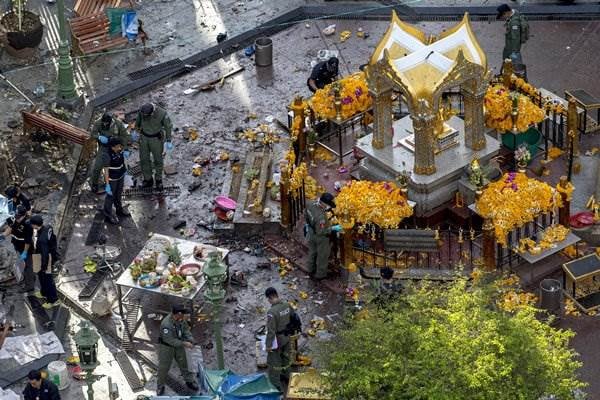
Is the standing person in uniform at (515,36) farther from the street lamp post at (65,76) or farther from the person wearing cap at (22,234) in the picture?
the person wearing cap at (22,234)

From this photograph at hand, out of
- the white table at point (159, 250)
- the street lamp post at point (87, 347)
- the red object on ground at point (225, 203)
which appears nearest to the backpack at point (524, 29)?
the red object on ground at point (225, 203)

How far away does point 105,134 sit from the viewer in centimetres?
2869

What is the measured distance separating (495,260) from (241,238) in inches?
194

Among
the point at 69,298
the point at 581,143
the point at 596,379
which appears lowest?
the point at 596,379

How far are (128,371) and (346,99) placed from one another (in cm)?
780

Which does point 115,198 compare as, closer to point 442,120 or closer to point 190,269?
point 190,269

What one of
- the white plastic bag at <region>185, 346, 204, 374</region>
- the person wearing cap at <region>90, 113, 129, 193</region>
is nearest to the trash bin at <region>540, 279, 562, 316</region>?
the white plastic bag at <region>185, 346, 204, 374</region>

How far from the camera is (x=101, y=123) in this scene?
1130 inches

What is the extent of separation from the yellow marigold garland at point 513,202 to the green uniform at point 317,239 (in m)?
2.81

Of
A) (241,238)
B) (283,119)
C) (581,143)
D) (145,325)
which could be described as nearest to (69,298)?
(145,325)

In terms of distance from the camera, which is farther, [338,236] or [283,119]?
[283,119]

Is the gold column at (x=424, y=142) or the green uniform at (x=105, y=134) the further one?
the green uniform at (x=105, y=134)

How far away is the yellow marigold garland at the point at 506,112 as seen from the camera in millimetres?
28594

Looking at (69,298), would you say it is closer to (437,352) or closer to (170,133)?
(170,133)
